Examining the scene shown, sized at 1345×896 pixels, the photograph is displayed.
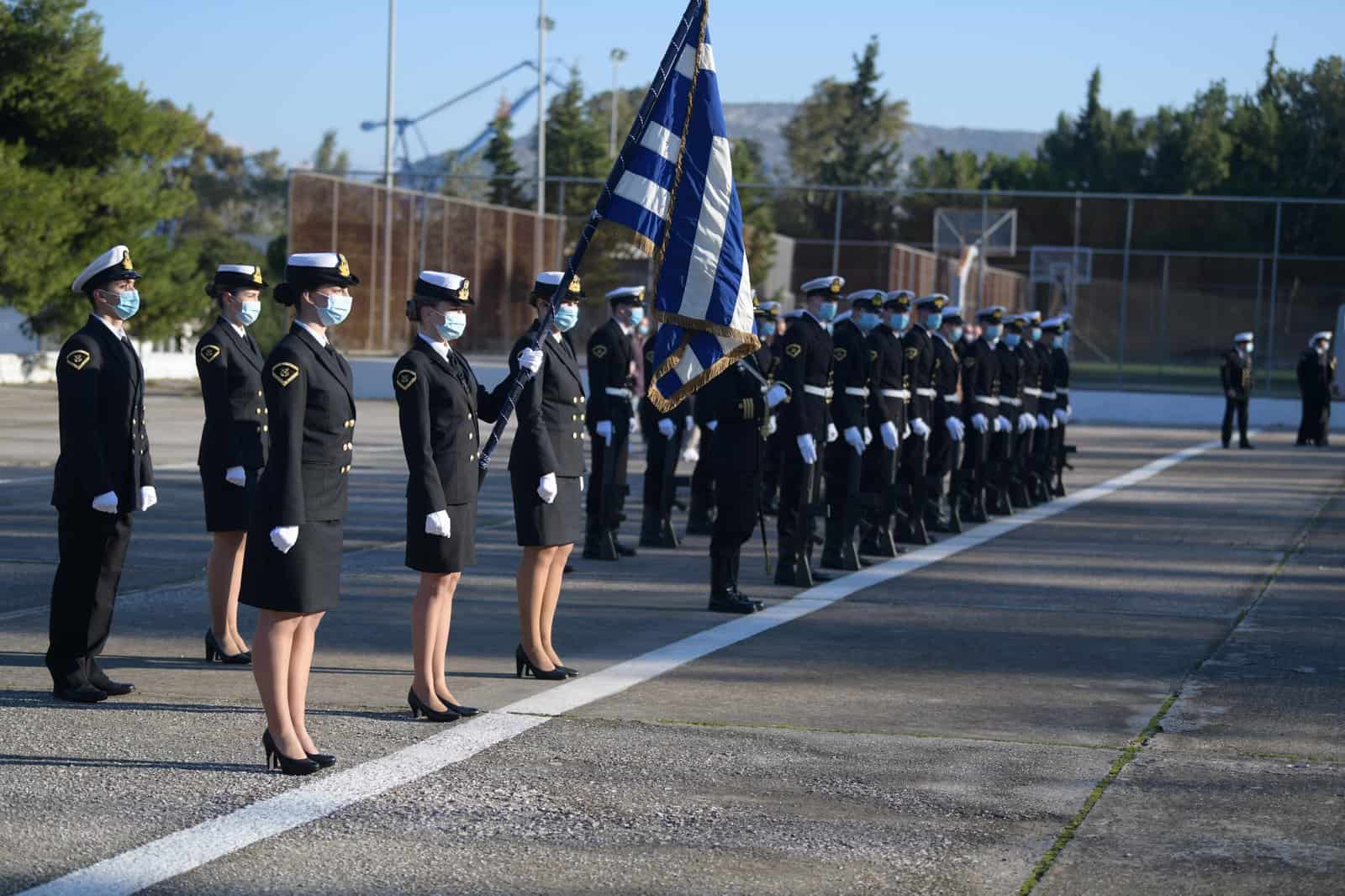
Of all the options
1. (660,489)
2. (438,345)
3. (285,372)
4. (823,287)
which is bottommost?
(660,489)

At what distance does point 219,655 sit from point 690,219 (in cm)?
318

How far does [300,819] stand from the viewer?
19.3ft

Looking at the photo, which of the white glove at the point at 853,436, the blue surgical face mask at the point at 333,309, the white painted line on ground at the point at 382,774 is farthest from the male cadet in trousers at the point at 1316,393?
the blue surgical face mask at the point at 333,309

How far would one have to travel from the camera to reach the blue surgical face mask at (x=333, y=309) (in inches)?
261

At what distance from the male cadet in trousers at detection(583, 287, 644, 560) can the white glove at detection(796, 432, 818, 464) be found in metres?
1.71

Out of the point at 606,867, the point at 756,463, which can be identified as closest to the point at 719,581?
the point at 756,463

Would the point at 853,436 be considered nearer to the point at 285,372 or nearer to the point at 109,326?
the point at 109,326

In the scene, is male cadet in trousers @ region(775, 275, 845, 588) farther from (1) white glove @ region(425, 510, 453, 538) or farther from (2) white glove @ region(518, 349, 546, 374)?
(1) white glove @ region(425, 510, 453, 538)

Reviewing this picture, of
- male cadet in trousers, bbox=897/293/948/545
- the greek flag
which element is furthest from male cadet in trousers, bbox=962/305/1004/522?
the greek flag

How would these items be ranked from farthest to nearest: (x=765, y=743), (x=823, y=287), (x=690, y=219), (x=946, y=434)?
(x=946, y=434) → (x=823, y=287) → (x=690, y=219) → (x=765, y=743)

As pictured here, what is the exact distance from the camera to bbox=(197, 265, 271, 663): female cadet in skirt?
845 centimetres

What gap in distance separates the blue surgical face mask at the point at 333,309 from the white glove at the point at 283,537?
794 mm

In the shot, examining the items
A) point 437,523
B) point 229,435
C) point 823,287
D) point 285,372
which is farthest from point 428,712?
point 823,287

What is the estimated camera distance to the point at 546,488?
838cm
